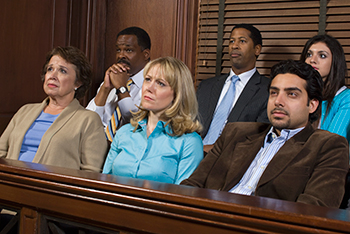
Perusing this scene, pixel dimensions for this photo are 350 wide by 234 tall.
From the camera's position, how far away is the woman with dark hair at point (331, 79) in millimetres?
2480

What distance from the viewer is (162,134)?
2.13 metres

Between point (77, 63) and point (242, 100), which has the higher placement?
point (77, 63)

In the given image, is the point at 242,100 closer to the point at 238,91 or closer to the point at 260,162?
the point at 238,91

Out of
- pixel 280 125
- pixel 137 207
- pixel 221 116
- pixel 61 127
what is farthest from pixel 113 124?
pixel 137 207

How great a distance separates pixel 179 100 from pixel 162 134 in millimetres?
215

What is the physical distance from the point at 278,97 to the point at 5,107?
7.30 ft

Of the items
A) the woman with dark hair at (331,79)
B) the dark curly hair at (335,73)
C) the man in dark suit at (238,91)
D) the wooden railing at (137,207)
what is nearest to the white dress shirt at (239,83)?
the man in dark suit at (238,91)

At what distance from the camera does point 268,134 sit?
1969 mm

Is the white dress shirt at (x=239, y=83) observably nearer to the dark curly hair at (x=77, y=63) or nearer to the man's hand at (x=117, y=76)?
the man's hand at (x=117, y=76)

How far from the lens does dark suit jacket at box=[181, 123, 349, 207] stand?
1584 mm

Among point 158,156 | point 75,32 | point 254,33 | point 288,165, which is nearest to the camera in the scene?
point 288,165

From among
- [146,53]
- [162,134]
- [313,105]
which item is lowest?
[162,134]

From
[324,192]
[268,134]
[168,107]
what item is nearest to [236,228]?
[324,192]

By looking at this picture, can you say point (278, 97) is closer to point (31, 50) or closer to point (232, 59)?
point (232, 59)
